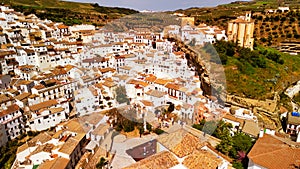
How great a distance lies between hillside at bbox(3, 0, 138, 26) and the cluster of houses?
8112 mm

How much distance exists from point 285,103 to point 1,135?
36.9ft

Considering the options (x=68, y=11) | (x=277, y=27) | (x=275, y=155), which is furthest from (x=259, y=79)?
(x=68, y=11)

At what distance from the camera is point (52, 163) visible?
6301 mm

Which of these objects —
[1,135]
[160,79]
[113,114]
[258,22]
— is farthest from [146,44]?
[258,22]

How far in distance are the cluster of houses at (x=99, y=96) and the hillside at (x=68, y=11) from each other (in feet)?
Answer: 26.6

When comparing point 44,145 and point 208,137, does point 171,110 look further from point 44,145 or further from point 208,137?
point 44,145

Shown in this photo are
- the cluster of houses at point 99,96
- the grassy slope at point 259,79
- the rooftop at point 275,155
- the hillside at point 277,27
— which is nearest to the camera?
the rooftop at point 275,155

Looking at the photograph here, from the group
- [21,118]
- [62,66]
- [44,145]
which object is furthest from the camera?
[62,66]

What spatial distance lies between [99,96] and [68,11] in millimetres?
19997

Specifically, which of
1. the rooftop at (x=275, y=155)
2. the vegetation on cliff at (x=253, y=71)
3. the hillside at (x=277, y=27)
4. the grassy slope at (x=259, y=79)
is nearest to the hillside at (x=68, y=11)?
the vegetation on cliff at (x=253, y=71)

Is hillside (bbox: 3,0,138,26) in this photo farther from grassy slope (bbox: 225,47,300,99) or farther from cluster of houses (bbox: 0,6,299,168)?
grassy slope (bbox: 225,47,300,99)

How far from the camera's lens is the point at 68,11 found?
25.7 meters

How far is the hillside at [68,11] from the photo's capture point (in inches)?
837

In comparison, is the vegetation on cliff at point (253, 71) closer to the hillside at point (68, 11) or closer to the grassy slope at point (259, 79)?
the grassy slope at point (259, 79)
